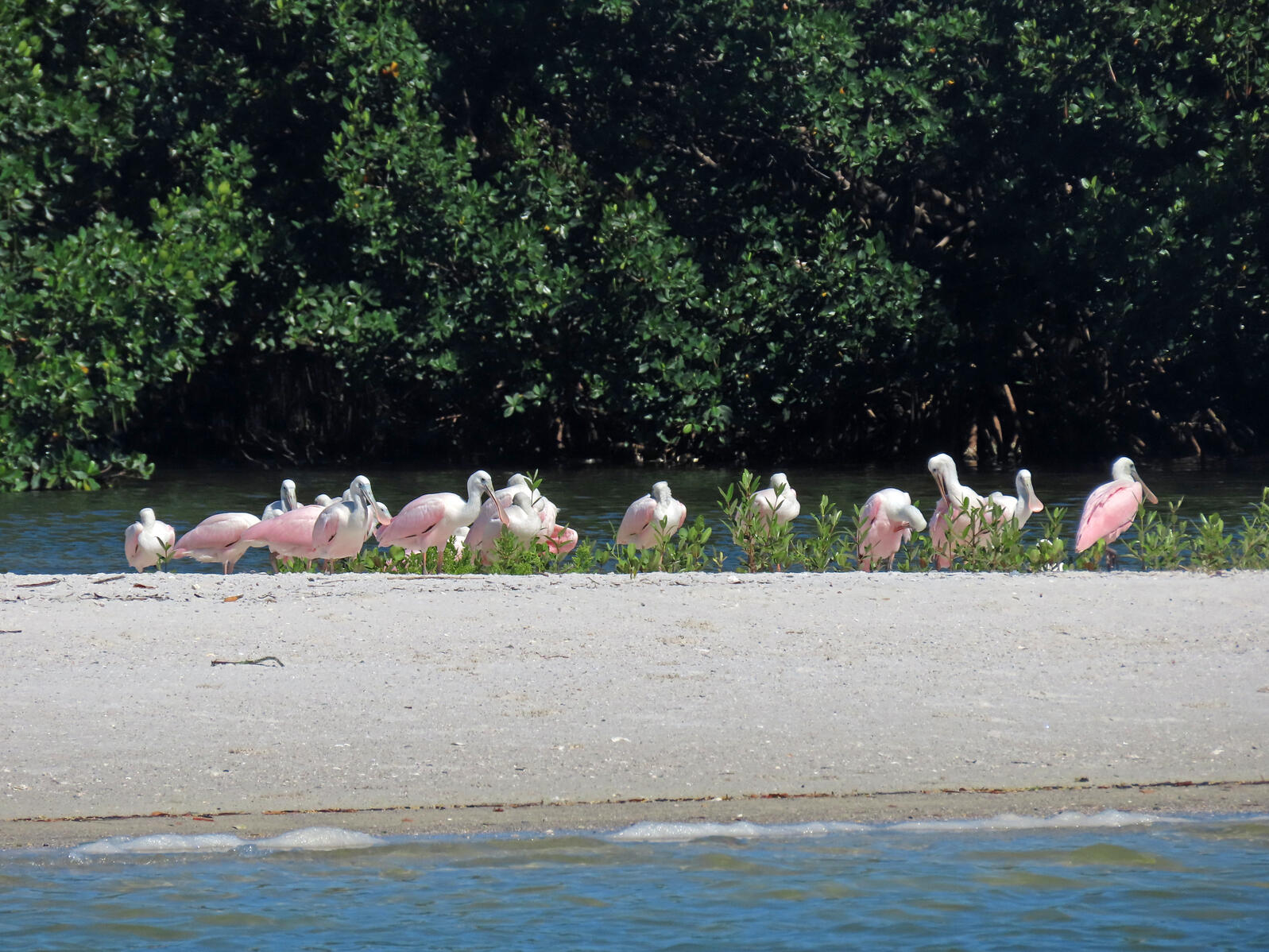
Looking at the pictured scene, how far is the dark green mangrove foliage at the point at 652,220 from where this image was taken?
65.6 ft

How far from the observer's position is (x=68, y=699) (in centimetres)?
659

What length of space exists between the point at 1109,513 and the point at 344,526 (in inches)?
198

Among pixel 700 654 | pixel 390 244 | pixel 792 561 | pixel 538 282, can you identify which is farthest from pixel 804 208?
pixel 700 654

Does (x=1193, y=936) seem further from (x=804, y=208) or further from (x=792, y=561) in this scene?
(x=804, y=208)

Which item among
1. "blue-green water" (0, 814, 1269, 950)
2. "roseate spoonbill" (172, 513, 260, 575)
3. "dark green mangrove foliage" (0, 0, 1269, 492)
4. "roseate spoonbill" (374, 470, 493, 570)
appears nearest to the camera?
"blue-green water" (0, 814, 1269, 950)

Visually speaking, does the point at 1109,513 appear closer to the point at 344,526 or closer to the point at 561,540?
the point at 561,540

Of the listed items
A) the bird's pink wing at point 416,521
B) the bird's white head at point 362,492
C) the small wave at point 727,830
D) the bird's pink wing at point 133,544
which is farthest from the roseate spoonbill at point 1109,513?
the bird's pink wing at point 133,544

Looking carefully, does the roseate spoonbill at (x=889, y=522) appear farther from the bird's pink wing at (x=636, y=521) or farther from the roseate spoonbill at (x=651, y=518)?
the bird's pink wing at (x=636, y=521)

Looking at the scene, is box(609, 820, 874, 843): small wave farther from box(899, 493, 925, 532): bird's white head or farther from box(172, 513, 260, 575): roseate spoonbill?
box(172, 513, 260, 575): roseate spoonbill

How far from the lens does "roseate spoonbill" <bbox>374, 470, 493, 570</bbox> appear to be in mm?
11258

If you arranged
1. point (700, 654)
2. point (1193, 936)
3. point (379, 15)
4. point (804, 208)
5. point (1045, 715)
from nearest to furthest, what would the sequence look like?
point (1193, 936)
point (1045, 715)
point (700, 654)
point (379, 15)
point (804, 208)

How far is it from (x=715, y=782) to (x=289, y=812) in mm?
1426

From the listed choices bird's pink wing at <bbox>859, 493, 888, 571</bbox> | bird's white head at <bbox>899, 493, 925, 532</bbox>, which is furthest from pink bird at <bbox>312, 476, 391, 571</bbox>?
Result: bird's white head at <bbox>899, 493, 925, 532</bbox>

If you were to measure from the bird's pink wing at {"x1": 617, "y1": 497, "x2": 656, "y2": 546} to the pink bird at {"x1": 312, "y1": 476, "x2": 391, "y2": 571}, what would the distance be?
1.91m
